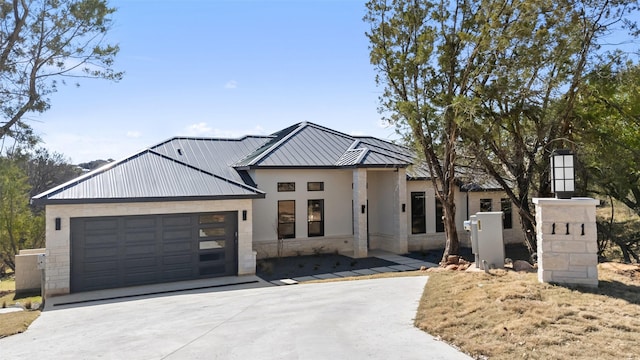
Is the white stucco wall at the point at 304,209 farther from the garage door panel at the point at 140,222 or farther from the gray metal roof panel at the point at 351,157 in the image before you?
the garage door panel at the point at 140,222

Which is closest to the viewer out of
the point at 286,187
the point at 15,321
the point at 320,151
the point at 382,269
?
the point at 15,321

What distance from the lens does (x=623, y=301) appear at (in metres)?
6.99

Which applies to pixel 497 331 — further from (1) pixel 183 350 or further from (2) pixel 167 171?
(2) pixel 167 171

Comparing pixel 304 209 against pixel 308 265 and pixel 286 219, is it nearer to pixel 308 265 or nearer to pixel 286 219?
pixel 286 219

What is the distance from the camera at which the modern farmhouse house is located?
13.1 meters

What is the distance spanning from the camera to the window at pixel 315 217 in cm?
1898

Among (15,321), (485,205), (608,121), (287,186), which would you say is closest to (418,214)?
(485,205)

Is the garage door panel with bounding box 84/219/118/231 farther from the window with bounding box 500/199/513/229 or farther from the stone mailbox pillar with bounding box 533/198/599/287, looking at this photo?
the window with bounding box 500/199/513/229

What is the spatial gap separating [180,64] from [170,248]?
8.69 metres

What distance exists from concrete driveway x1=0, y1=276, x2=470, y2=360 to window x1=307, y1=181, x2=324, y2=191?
28.8 ft

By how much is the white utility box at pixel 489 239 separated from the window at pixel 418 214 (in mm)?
9782

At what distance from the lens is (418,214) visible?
806 inches

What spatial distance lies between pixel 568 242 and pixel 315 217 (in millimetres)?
12178

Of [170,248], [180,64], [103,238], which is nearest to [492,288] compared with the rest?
[170,248]
